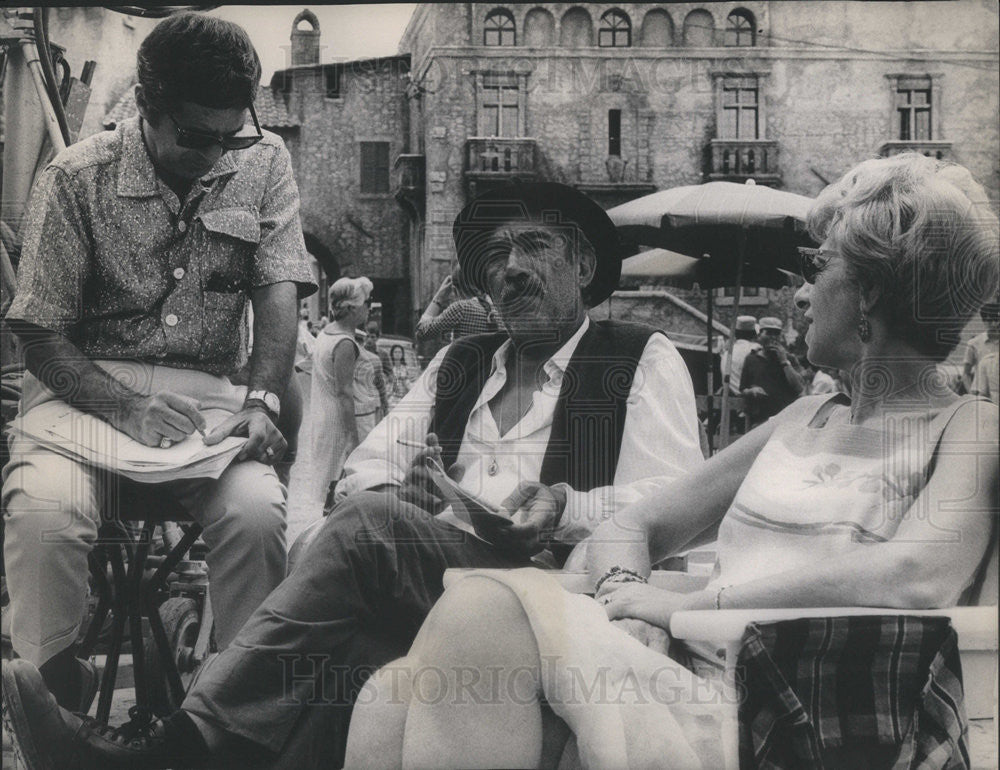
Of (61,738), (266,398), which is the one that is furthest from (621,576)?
(61,738)

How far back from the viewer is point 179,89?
11.3 ft

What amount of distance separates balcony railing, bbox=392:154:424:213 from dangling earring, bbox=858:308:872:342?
1.31 m

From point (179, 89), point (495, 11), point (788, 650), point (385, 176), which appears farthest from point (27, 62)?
point (788, 650)

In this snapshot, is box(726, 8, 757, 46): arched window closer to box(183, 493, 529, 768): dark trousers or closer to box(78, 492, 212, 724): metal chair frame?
box(183, 493, 529, 768): dark trousers

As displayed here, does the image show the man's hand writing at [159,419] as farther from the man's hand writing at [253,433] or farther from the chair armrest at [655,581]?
the chair armrest at [655,581]

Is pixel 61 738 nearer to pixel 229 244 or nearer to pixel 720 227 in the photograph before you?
pixel 229 244

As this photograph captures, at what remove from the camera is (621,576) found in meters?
3.11

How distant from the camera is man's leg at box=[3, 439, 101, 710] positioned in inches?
135

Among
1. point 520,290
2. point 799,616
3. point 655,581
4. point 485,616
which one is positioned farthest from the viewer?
point 520,290

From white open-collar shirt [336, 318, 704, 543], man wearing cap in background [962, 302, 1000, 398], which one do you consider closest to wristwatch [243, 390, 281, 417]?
white open-collar shirt [336, 318, 704, 543]

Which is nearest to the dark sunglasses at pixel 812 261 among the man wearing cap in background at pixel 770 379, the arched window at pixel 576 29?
the man wearing cap in background at pixel 770 379

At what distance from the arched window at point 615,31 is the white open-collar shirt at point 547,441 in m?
0.82

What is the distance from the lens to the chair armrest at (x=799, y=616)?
2674mm

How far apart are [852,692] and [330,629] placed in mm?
1240
